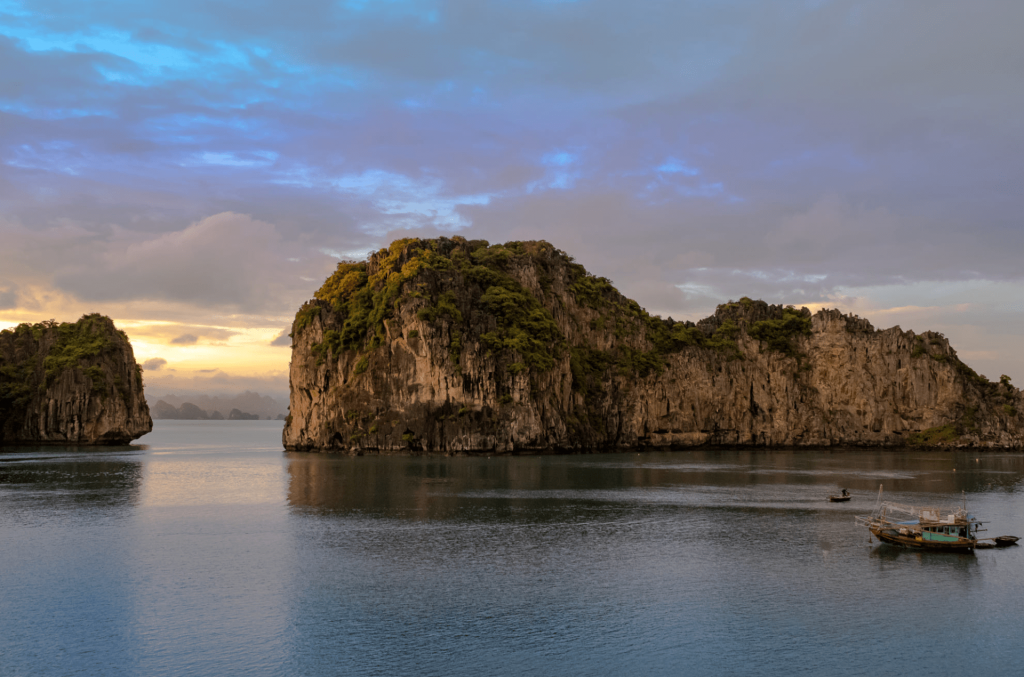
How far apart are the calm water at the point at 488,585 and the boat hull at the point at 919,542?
2.06 feet

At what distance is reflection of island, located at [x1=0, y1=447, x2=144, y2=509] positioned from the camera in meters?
58.5

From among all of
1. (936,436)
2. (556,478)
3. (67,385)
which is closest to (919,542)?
(556,478)

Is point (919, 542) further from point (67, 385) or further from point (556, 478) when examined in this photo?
point (67, 385)

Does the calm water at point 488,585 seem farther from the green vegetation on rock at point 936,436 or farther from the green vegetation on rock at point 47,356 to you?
the green vegetation on rock at point 936,436

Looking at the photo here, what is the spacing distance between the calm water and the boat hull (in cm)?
63

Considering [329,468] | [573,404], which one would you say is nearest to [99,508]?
[329,468]

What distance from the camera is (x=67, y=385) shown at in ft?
391

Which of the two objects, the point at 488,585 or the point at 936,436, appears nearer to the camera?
the point at 488,585

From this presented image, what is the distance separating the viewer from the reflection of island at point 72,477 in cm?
5845

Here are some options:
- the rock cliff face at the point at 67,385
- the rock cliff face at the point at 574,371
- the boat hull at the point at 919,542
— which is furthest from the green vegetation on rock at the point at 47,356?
the boat hull at the point at 919,542

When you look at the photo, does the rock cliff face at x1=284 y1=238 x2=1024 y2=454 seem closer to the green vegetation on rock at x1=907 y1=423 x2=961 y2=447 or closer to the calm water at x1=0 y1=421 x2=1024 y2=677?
the green vegetation on rock at x1=907 y1=423 x2=961 y2=447

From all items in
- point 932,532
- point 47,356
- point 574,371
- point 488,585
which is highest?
point 47,356

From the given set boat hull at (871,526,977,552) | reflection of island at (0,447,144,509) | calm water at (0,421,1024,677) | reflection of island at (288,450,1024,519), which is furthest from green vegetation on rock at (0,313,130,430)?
boat hull at (871,526,977,552)

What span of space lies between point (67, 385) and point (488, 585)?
108843 mm
